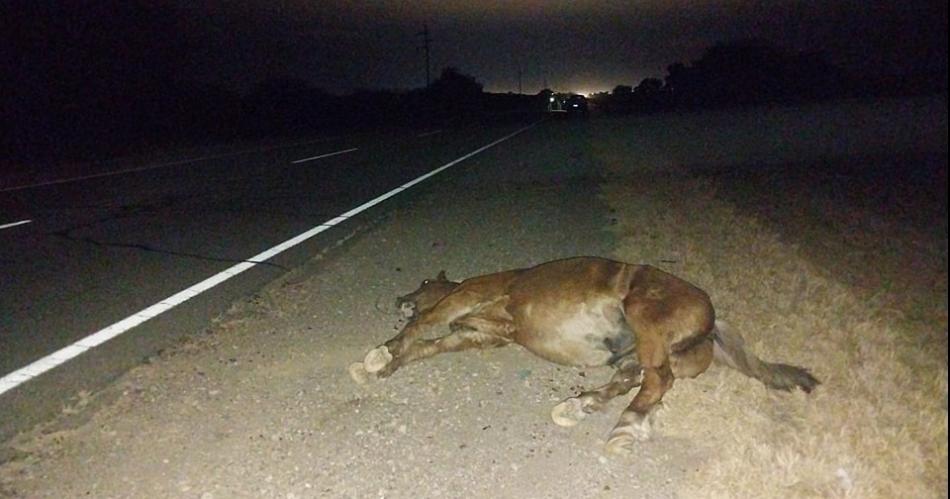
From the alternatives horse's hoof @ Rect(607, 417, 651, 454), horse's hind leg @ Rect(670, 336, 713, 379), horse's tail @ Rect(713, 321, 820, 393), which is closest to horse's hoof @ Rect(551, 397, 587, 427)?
horse's hoof @ Rect(607, 417, 651, 454)

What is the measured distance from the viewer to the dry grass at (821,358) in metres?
3.14

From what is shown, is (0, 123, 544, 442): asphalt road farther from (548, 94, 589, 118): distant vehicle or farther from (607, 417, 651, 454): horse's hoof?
(548, 94, 589, 118): distant vehicle

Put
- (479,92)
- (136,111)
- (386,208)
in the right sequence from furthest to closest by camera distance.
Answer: (479,92) → (136,111) → (386,208)

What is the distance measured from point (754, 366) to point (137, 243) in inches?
288

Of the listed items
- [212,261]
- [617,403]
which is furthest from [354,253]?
[617,403]

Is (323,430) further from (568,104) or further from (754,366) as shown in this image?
(568,104)

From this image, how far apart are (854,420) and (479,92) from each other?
103235 millimetres

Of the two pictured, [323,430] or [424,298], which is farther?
[424,298]

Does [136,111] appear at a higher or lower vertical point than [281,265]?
higher

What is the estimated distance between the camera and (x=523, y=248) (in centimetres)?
789

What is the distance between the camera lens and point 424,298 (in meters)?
5.37

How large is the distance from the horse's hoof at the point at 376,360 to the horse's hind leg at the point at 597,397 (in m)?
1.11

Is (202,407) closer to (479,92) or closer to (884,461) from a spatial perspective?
(884,461)

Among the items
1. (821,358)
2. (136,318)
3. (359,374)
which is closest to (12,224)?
(136,318)
